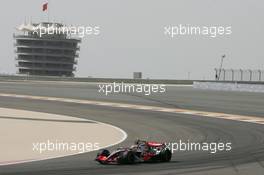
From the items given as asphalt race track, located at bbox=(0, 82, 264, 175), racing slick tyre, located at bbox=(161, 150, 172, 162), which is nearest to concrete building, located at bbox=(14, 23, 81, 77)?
asphalt race track, located at bbox=(0, 82, 264, 175)

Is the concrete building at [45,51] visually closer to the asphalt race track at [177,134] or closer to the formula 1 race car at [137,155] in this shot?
the asphalt race track at [177,134]

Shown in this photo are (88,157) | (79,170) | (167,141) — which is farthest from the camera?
(167,141)

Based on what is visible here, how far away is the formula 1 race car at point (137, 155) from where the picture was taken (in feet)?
57.4

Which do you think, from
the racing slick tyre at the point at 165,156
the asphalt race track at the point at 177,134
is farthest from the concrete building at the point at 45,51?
the racing slick tyre at the point at 165,156

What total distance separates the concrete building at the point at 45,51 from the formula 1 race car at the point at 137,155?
500 ft

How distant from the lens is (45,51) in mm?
172000

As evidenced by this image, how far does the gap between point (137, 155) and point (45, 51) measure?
156591 millimetres

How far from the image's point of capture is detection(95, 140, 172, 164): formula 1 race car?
57.4 feet

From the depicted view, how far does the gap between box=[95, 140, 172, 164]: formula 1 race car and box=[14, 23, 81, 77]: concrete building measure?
152481 mm

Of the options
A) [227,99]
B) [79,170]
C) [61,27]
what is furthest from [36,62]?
[79,170]

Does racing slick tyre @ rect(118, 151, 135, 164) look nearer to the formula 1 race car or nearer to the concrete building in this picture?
the formula 1 race car

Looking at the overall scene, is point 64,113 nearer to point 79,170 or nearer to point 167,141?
point 167,141

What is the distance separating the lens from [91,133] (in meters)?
28.6

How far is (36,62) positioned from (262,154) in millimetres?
152864
